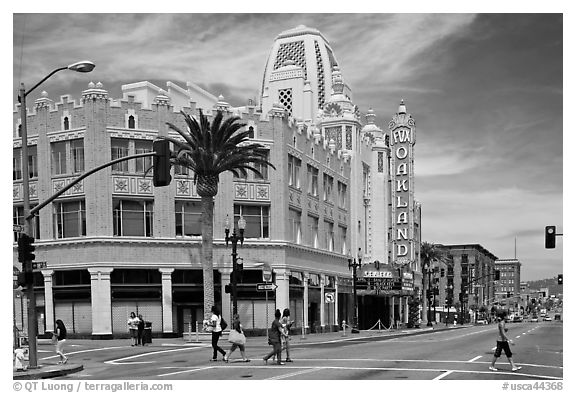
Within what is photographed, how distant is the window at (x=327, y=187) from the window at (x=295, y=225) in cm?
626

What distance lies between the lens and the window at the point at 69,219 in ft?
164

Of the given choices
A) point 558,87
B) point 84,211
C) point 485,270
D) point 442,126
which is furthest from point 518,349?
point 485,270

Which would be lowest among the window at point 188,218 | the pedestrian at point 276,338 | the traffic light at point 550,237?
the pedestrian at point 276,338

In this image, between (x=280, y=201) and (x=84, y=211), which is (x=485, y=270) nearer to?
(x=280, y=201)

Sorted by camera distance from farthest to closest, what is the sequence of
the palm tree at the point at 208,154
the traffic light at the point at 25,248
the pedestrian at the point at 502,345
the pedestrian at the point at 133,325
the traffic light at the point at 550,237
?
the palm tree at the point at 208,154 → the pedestrian at the point at 133,325 → the traffic light at the point at 550,237 → the traffic light at the point at 25,248 → the pedestrian at the point at 502,345

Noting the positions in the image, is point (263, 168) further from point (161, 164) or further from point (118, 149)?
point (161, 164)

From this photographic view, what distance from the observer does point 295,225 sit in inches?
2288

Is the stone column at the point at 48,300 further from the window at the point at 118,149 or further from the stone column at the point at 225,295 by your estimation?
the stone column at the point at 225,295

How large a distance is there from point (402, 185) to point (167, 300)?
130 ft

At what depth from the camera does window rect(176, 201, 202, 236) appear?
51875 mm

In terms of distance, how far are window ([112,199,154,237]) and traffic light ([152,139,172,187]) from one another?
27.1m

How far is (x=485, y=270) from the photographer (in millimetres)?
144000

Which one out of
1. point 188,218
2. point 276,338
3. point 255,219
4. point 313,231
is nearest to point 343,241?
point 313,231

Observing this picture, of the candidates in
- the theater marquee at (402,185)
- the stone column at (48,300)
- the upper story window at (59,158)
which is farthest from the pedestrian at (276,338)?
the theater marquee at (402,185)
